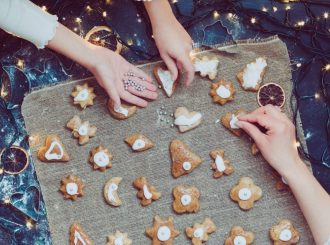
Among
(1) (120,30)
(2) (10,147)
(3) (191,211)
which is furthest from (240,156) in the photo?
(2) (10,147)

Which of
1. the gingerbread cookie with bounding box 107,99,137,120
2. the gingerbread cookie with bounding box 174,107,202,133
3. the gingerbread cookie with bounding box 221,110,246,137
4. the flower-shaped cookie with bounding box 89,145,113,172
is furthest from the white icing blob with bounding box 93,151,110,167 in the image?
the gingerbread cookie with bounding box 221,110,246,137

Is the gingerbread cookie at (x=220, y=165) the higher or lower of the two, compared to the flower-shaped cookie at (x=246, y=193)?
higher

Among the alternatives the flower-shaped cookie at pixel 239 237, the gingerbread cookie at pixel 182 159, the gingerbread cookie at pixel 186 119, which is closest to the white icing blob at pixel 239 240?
the flower-shaped cookie at pixel 239 237

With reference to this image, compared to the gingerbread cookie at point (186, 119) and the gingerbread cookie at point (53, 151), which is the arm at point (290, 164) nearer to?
the gingerbread cookie at point (186, 119)

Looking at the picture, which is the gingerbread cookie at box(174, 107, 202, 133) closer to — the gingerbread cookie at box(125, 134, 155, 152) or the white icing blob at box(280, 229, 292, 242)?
the gingerbread cookie at box(125, 134, 155, 152)

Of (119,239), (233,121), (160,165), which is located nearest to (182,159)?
(160,165)
